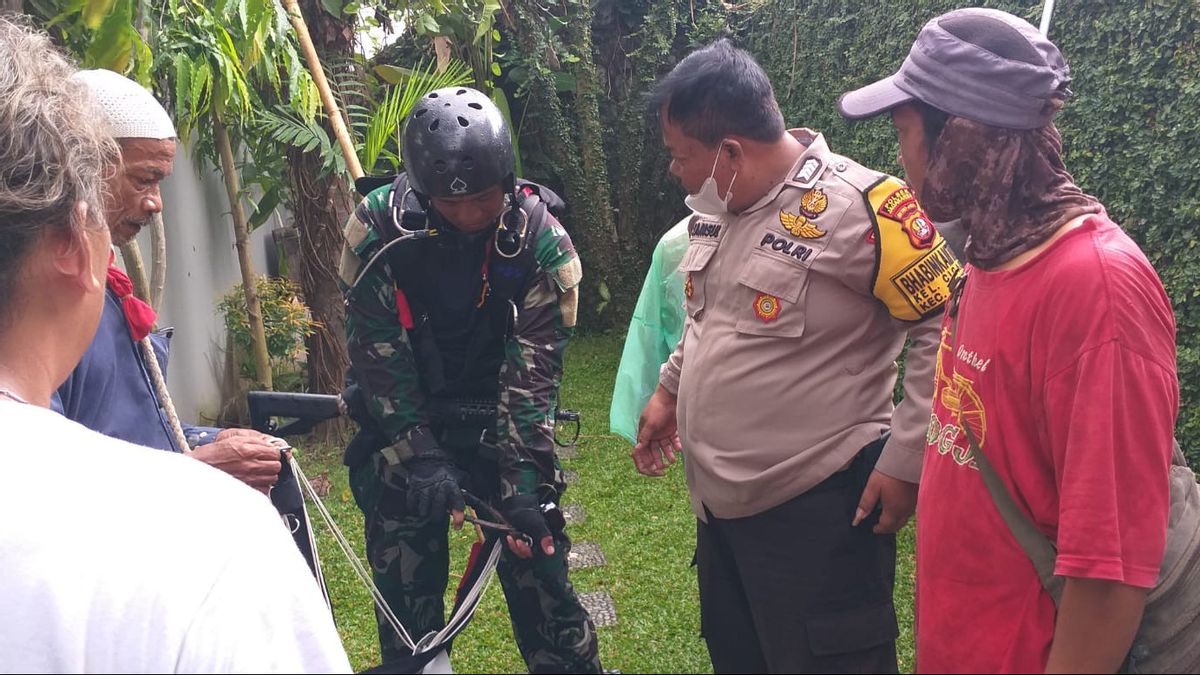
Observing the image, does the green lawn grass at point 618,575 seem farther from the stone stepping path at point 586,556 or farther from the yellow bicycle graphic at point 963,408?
the yellow bicycle graphic at point 963,408

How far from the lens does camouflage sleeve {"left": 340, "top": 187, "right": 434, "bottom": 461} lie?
9.21 ft

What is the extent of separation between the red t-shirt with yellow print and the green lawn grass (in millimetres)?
2354

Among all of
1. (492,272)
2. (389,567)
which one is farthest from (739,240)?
(389,567)

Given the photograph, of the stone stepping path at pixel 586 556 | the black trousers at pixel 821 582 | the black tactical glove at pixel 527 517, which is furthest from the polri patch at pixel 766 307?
the stone stepping path at pixel 586 556

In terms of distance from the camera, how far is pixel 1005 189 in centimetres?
160

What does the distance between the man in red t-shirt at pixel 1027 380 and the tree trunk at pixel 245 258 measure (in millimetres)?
5037

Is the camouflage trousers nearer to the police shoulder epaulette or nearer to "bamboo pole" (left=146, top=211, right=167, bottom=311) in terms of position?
the police shoulder epaulette

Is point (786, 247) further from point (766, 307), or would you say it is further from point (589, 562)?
point (589, 562)

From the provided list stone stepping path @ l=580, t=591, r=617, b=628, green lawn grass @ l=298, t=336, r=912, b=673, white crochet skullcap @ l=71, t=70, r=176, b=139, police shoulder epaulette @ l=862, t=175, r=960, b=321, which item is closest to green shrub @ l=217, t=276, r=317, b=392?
green lawn grass @ l=298, t=336, r=912, b=673

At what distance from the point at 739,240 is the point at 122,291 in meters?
1.58

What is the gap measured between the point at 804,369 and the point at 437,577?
4.59 ft

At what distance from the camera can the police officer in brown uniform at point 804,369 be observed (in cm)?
226

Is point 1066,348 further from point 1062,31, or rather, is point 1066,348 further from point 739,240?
point 1062,31

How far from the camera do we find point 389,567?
2.90m
